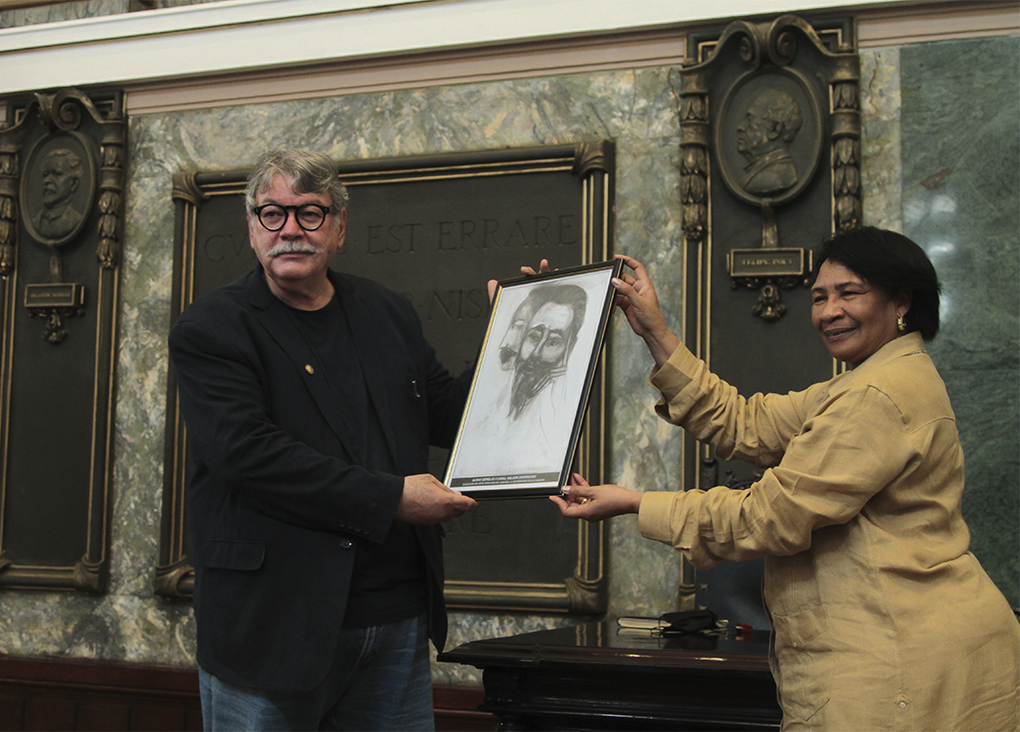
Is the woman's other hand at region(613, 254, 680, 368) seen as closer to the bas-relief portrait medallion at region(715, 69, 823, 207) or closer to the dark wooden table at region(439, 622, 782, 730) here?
the dark wooden table at region(439, 622, 782, 730)

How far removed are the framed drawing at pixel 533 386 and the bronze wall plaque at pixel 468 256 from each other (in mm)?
1592

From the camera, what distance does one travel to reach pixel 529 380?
245 centimetres

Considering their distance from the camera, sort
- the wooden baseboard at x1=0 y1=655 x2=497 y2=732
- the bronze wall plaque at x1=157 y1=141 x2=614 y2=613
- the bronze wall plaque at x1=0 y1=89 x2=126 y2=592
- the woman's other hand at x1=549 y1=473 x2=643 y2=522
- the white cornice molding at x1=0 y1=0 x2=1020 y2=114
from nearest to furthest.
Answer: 1. the woman's other hand at x1=549 y1=473 x2=643 y2=522
2. the white cornice molding at x1=0 y1=0 x2=1020 y2=114
3. the bronze wall plaque at x1=157 y1=141 x2=614 y2=613
4. the wooden baseboard at x1=0 y1=655 x2=497 y2=732
5. the bronze wall plaque at x1=0 y1=89 x2=126 y2=592

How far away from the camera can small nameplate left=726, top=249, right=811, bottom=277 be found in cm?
387

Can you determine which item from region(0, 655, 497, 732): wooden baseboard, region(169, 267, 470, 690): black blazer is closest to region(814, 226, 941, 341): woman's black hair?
region(169, 267, 470, 690): black blazer

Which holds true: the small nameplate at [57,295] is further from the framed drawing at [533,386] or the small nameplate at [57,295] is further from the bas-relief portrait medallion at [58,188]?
the framed drawing at [533,386]

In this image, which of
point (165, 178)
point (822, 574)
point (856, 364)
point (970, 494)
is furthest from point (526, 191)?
point (822, 574)

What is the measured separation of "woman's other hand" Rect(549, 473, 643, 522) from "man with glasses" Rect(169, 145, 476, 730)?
0.23 meters

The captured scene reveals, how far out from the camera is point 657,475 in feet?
13.2

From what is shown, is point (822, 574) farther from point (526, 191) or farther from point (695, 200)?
point (526, 191)

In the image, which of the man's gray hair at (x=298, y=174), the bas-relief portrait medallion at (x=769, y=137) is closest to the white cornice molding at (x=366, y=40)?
the bas-relief portrait medallion at (x=769, y=137)

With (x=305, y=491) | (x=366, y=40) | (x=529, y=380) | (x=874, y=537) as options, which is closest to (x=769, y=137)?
(x=366, y=40)

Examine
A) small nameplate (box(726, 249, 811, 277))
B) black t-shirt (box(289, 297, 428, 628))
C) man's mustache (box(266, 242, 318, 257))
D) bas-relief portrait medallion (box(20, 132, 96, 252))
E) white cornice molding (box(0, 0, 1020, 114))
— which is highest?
white cornice molding (box(0, 0, 1020, 114))

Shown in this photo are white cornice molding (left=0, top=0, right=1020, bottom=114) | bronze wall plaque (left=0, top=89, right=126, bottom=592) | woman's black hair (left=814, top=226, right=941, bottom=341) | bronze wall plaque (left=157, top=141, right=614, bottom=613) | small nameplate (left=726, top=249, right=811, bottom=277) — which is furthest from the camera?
bronze wall plaque (left=0, top=89, right=126, bottom=592)
